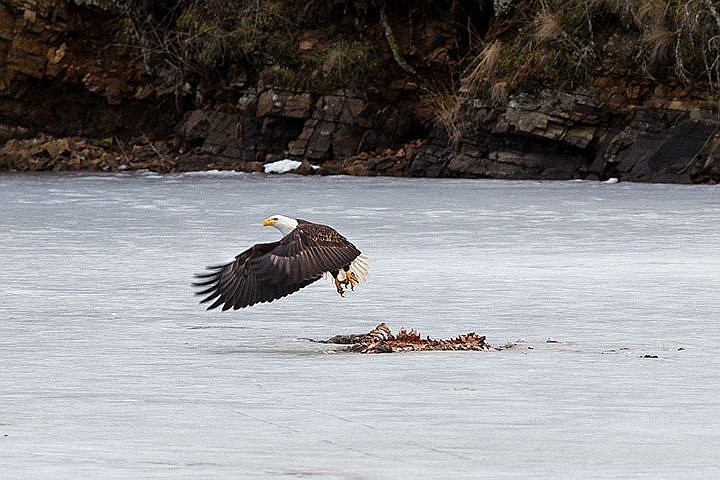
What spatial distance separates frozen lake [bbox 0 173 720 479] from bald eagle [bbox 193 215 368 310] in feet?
0.84

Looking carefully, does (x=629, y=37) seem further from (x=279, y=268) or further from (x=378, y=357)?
(x=378, y=357)

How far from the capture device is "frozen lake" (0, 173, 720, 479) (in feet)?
12.6

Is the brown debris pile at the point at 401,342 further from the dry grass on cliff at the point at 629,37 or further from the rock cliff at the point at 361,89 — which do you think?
the dry grass on cliff at the point at 629,37

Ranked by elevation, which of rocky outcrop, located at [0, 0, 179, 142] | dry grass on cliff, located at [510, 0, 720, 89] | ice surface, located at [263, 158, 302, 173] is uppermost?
dry grass on cliff, located at [510, 0, 720, 89]

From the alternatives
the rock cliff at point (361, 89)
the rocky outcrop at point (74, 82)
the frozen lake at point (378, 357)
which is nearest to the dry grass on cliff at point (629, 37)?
the rock cliff at point (361, 89)

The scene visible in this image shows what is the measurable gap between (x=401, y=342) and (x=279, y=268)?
0.64 m

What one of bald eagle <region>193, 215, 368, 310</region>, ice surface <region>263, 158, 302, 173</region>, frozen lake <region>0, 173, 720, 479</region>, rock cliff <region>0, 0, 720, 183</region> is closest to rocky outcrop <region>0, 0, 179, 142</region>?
rock cliff <region>0, 0, 720, 183</region>

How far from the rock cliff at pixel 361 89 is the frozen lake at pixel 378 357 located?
5353 mm

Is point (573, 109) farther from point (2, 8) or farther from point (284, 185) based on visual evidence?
point (2, 8)

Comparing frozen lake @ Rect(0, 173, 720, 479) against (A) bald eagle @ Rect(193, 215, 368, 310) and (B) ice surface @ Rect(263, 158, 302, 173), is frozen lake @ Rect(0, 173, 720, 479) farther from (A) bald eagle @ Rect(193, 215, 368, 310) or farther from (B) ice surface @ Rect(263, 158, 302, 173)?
(B) ice surface @ Rect(263, 158, 302, 173)

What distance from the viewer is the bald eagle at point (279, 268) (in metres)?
6.10

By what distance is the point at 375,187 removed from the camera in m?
16.7

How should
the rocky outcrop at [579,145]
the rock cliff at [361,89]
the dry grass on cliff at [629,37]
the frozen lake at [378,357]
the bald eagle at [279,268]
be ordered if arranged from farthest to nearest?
the rock cliff at [361,89] < the dry grass on cliff at [629,37] < the rocky outcrop at [579,145] < the bald eagle at [279,268] < the frozen lake at [378,357]

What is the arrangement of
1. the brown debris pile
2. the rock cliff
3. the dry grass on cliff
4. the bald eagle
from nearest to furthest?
1. the brown debris pile
2. the bald eagle
3. the dry grass on cliff
4. the rock cliff
